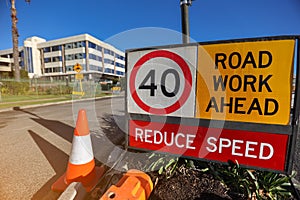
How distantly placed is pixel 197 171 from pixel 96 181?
1315 mm

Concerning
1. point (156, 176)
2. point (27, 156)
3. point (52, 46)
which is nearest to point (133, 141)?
point (156, 176)

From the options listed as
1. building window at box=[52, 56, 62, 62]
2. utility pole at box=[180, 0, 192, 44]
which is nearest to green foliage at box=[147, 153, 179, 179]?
utility pole at box=[180, 0, 192, 44]

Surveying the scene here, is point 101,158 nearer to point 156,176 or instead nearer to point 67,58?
point 156,176

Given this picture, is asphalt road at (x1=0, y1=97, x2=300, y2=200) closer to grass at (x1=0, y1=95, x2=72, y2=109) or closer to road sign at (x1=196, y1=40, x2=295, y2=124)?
road sign at (x1=196, y1=40, x2=295, y2=124)

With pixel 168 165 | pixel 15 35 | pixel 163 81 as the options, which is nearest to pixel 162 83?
pixel 163 81

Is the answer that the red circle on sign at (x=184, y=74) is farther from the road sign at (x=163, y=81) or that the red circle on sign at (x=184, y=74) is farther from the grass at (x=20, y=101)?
the grass at (x=20, y=101)

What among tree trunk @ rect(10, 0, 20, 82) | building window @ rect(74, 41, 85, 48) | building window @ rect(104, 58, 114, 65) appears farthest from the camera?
building window @ rect(104, 58, 114, 65)

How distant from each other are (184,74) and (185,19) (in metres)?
1.08

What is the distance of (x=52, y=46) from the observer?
42969 mm

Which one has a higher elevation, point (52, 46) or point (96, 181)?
point (52, 46)

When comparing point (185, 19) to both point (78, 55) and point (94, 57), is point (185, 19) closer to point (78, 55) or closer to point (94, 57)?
point (78, 55)

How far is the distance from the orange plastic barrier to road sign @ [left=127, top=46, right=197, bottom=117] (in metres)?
0.69

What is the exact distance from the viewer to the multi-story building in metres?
38.6

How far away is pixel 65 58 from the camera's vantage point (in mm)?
41281
